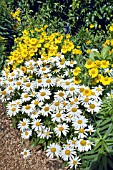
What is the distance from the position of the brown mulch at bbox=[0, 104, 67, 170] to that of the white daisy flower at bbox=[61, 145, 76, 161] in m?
0.44

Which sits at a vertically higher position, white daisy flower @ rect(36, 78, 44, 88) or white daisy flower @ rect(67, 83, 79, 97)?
white daisy flower @ rect(36, 78, 44, 88)

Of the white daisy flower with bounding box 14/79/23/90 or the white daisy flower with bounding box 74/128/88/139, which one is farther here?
the white daisy flower with bounding box 14/79/23/90

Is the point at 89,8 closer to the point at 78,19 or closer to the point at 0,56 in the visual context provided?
the point at 78,19

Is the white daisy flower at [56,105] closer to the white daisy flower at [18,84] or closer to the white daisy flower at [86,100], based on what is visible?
the white daisy flower at [86,100]

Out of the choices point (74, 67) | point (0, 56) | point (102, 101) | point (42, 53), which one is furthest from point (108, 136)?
point (0, 56)

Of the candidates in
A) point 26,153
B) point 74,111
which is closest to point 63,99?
point 74,111

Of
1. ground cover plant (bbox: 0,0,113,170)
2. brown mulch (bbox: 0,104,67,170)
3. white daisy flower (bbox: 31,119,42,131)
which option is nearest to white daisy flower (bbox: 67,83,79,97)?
ground cover plant (bbox: 0,0,113,170)

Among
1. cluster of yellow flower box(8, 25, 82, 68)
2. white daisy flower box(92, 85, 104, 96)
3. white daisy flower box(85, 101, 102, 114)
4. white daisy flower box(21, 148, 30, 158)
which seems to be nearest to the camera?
white daisy flower box(85, 101, 102, 114)

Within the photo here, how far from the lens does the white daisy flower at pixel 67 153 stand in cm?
350

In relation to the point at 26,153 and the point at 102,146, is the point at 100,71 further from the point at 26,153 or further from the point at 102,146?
the point at 26,153

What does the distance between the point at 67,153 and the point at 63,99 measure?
0.55 m

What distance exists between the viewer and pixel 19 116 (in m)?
3.98

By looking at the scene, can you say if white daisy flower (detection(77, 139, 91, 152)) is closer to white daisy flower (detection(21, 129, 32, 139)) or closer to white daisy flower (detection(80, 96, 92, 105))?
white daisy flower (detection(80, 96, 92, 105))

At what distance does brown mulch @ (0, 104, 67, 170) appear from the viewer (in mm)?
3973
